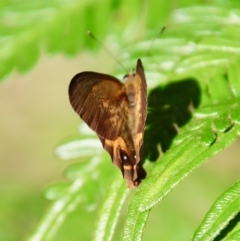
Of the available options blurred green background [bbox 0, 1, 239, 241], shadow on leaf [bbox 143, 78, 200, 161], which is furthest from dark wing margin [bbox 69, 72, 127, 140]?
blurred green background [bbox 0, 1, 239, 241]

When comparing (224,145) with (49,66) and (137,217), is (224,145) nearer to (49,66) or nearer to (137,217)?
(137,217)

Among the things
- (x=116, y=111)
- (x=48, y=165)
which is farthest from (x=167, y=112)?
(x=48, y=165)

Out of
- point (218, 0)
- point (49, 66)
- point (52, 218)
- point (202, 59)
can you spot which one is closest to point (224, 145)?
point (202, 59)

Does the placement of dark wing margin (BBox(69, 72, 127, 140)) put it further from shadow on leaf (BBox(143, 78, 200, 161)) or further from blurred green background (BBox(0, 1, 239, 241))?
blurred green background (BBox(0, 1, 239, 241))

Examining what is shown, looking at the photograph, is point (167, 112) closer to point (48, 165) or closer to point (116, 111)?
point (116, 111)

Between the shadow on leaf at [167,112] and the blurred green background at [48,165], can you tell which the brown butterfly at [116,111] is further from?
the blurred green background at [48,165]

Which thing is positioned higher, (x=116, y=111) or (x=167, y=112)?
(x=116, y=111)

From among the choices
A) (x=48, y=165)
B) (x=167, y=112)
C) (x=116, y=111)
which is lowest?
(x=48, y=165)

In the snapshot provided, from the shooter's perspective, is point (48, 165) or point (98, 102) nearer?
point (98, 102)
